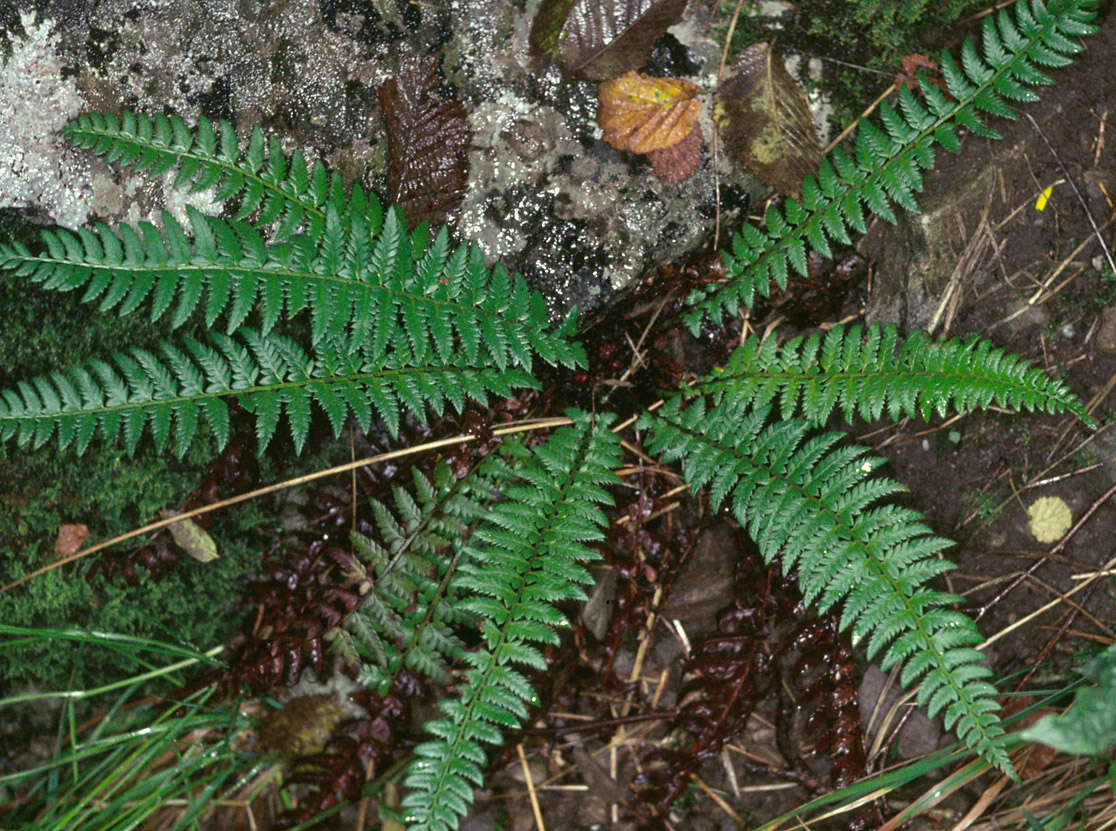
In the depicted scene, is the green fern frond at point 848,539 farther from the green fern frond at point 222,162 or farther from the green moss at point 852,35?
the green fern frond at point 222,162

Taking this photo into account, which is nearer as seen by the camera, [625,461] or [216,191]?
[216,191]

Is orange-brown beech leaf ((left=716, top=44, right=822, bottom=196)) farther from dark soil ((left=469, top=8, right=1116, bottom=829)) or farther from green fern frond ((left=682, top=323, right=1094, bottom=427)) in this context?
green fern frond ((left=682, top=323, right=1094, bottom=427))

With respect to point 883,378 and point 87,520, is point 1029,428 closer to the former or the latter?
point 883,378

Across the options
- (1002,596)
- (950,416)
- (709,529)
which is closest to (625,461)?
(709,529)

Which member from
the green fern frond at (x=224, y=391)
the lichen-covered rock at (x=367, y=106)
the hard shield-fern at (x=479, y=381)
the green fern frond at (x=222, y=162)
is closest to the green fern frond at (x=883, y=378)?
the hard shield-fern at (x=479, y=381)

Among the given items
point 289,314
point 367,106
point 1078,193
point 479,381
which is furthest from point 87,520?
point 1078,193

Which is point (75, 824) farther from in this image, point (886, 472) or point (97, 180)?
point (886, 472)
